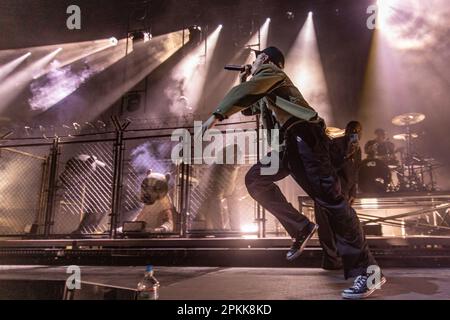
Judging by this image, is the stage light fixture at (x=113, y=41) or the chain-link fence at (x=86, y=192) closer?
the chain-link fence at (x=86, y=192)

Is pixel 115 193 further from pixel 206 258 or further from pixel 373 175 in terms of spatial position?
pixel 373 175

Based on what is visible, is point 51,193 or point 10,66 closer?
point 51,193

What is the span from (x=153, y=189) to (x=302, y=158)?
15.4 ft

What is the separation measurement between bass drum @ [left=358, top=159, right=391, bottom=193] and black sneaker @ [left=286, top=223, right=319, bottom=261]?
5744 mm

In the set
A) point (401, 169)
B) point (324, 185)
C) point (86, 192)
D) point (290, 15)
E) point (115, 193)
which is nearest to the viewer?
point (324, 185)

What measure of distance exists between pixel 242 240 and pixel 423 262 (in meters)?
2.30

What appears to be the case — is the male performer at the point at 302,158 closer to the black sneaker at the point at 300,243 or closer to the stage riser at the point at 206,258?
the black sneaker at the point at 300,243

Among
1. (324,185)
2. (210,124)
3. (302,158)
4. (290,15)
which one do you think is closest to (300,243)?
(324,185)

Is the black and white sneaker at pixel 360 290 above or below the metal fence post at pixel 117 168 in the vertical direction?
below

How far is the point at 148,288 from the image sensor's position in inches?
113

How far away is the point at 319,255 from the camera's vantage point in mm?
4852

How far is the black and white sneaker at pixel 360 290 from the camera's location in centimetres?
237

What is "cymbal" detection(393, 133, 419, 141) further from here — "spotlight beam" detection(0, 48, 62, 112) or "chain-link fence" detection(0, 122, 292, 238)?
"spotlight beam" detection(0, 48, 62, 112)

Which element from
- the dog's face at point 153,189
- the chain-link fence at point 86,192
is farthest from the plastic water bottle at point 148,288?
the chain-link fence at point 86,192
